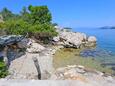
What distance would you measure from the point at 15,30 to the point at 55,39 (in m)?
7.23

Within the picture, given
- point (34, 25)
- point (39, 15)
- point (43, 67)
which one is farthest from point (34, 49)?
point (39, 15)

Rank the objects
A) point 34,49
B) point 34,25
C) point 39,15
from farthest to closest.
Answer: point 39,15, point 34,25, point 34,49

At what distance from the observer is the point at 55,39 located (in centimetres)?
3156

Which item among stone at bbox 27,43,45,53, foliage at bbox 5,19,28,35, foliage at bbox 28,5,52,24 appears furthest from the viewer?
foliage at bbox 28,5,52,24

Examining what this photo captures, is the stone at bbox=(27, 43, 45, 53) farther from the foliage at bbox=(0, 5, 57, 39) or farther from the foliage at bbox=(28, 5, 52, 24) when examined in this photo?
the foliage at bbox=(28, 5, 52, 24)

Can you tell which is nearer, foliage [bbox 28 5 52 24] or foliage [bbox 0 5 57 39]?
foliage [bbox 0 5 57 39]

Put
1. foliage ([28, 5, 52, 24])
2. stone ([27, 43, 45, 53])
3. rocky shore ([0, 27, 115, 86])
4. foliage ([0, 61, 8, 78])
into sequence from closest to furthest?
1. rocky shore ([0, 27, 115, 86])
2. foliage ([0, 61, 8, 78])
3. stone ([27, 43, 45, 53])
4. foliage ([28, 5, 52, 24])

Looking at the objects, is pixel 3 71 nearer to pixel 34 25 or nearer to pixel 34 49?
pixel 34 49

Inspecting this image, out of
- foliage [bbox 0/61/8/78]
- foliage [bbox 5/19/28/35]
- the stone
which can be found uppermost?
foliage [bbox 5/19/28/35]

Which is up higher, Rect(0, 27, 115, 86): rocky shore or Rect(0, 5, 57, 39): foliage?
Rect(0, 5, 57, 39): foliage

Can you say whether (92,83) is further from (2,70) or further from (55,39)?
(55,39)

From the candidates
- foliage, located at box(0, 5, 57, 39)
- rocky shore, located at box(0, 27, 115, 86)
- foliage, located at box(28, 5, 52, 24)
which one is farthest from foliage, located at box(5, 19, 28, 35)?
foliage, located at box(28, 5, 52, 24)

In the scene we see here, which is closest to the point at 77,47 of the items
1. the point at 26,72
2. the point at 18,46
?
the point at 18,46

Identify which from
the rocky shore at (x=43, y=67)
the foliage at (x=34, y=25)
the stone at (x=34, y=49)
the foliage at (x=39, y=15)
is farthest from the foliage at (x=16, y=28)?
the foliage at (x=39, y=15)
